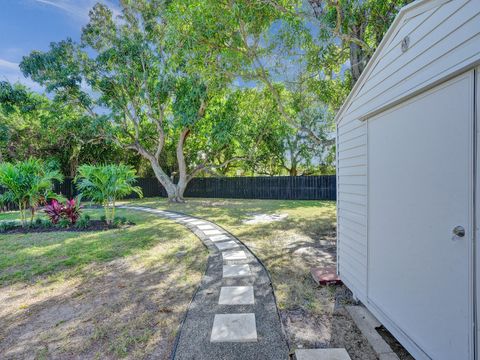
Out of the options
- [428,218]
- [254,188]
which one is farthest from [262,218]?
[254,188]

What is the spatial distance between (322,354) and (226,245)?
8.73 feet

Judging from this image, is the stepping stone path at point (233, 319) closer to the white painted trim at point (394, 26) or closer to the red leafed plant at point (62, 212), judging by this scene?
the white painted trim at point (394, 26)

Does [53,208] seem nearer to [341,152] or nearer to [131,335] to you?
[131,335]

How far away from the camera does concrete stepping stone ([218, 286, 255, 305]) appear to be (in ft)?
7.44

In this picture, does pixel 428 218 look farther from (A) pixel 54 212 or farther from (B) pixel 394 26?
(A) pixel 54 212

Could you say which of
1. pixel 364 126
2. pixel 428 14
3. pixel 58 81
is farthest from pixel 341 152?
pixel 58 81

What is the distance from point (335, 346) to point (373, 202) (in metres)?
1.13

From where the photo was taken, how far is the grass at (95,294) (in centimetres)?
175

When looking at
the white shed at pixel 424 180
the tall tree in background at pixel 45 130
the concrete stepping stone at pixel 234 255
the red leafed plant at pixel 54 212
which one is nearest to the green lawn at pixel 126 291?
the concrete stepping stone at pixel 234 255

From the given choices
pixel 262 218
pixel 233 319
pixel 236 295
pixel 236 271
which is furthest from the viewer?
pixel 262 218

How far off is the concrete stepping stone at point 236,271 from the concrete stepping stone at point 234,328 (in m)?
0.84

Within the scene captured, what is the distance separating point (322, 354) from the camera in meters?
1.59

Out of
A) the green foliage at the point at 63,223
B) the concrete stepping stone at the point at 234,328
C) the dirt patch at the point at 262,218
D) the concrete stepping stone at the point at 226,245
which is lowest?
the concrete stepping stone at the point at 234,328

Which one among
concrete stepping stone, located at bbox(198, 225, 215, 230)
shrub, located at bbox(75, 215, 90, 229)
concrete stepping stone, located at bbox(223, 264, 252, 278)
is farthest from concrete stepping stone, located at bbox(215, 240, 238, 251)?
shrub, located at bbox(75, 215, 90, 229)
